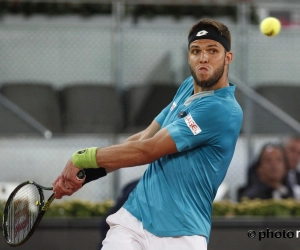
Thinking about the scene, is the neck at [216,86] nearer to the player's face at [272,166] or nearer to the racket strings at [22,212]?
the racket strings at [22,212]

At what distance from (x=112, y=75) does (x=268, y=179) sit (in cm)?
228

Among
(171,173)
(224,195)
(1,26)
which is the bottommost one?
(224,195)

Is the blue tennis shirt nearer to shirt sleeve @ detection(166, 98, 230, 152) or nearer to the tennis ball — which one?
shirt sleeve @ detection(166, 98, 230, 152)

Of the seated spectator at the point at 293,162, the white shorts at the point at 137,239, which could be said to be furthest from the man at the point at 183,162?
the seated spectator at the point at 293,162

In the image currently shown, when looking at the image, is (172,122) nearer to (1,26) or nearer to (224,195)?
(224,195)

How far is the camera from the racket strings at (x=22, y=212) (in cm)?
496

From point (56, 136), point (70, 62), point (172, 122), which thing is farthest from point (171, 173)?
→ point (70, 62)

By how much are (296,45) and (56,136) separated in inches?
125

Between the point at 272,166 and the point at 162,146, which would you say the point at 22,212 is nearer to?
the point at 162,146

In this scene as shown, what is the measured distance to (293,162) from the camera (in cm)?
884

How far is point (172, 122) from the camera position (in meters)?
4.66

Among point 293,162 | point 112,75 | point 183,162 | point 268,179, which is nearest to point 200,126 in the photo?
point 183,162

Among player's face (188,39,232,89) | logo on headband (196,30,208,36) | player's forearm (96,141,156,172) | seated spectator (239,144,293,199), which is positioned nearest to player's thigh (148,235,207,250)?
player's forearm (96,141,156,172)

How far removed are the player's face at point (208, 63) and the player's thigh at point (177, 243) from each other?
914 mm
